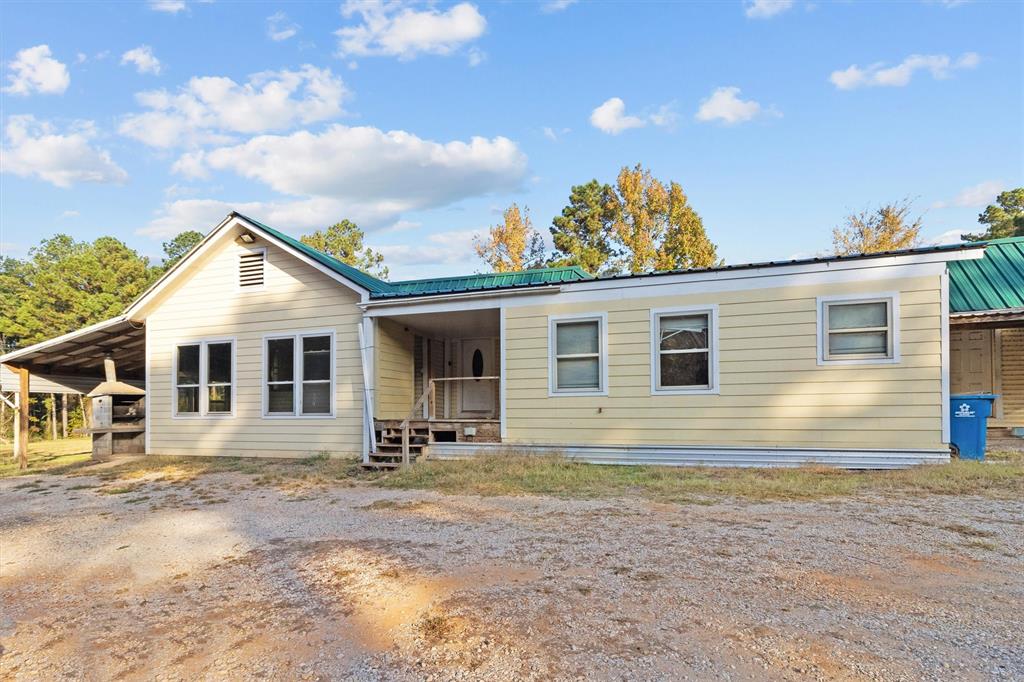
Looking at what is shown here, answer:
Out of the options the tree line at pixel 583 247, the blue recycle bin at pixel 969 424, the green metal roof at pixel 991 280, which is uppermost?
the tree line at pixel 583 247

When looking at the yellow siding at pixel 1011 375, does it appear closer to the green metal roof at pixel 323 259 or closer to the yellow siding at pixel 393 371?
the yellow siding at pixel 393 371

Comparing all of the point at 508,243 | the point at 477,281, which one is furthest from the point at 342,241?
the point at 477,281

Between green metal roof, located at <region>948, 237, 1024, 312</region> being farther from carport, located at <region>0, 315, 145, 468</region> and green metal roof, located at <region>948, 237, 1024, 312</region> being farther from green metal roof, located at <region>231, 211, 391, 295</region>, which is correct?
carport, located at <region>0, 315, 145, 468</region>

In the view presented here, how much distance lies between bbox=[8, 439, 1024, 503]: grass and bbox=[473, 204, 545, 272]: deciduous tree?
1810 cm

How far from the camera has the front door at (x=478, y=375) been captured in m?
14.2

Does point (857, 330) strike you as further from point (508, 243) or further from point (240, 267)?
point (508, 243)

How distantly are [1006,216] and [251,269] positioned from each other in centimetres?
3890

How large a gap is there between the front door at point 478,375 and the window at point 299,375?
3.55 m

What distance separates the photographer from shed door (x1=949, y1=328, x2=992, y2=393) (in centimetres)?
1274

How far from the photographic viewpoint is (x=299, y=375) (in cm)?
1232

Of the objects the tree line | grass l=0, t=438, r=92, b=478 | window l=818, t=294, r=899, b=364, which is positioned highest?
the tree line

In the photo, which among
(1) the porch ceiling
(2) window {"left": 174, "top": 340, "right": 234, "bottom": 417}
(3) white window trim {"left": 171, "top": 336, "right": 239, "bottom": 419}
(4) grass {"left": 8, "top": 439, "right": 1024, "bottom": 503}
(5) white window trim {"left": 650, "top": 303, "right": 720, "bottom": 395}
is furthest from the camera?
(2) window {"left": 174, "top": 340, "right": 234, "bottom": 417}

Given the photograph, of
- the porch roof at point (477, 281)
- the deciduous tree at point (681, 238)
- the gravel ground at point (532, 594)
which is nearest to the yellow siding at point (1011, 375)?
the gravel ground at point (532, 594)

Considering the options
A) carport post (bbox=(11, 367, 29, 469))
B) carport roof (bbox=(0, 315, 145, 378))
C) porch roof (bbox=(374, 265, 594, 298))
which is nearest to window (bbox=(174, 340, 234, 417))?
carport roof (bbox=(0, 315, 145, 378))
